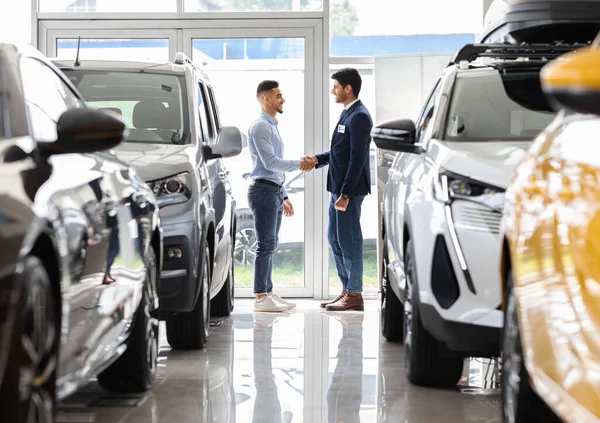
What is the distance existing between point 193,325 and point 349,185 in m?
3.43

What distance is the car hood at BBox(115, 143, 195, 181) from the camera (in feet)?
22.3

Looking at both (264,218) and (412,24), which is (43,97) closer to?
(264,218)

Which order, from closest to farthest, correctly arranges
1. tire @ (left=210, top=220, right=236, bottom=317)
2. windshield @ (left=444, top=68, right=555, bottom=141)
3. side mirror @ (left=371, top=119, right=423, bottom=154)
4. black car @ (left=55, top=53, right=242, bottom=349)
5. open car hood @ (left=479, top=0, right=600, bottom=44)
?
windshield @ (left=444, top=68, right=555, bottom=141), open car hood @ (left=479, top=0, right=600, bottom=44), side mirror @ (left=371, top=119, right=423, bottom=154), black car @ (left=55, top=53, right=242, bottom=349), tire @ (left=210, top=220, right=236, bottom=317)

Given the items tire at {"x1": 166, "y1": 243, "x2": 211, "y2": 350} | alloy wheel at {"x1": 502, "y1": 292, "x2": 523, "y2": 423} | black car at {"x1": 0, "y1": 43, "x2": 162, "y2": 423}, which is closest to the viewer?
black car at {"x1": 0, "y1": 43, "x2": 162, "y2": 423}

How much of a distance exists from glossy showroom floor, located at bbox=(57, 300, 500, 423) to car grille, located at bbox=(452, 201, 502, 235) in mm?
952

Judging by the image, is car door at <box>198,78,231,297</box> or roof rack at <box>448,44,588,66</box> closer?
roof rack at <box>448,44,588,66</box>

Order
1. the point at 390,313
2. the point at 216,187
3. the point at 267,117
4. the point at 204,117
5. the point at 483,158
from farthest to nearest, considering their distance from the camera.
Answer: the point at 267,117
the point at 204,117
the point at 390,313
the point at 216,187
the point at 483,158

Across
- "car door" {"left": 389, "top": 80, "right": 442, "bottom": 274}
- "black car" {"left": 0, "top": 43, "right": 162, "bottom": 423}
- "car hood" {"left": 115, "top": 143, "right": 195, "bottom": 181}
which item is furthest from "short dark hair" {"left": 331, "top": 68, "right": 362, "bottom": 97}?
"black car" {"left": 0, "top": 43, "right": 162, "bottom": 423}

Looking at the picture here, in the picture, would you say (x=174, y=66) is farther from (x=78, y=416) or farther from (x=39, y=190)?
(x=39, y=190)

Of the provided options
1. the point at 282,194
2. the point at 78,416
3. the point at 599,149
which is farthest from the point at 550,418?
the point at 282,194

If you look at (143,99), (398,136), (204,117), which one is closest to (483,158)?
(398,136)

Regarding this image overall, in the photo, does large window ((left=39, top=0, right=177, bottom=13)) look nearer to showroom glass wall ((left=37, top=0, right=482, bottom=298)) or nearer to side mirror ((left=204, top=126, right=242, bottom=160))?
showroom glass wall ((left=37, top=0, right=482, bottom=298))

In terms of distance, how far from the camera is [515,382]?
373cm

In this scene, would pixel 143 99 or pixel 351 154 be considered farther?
pixel 351 154
